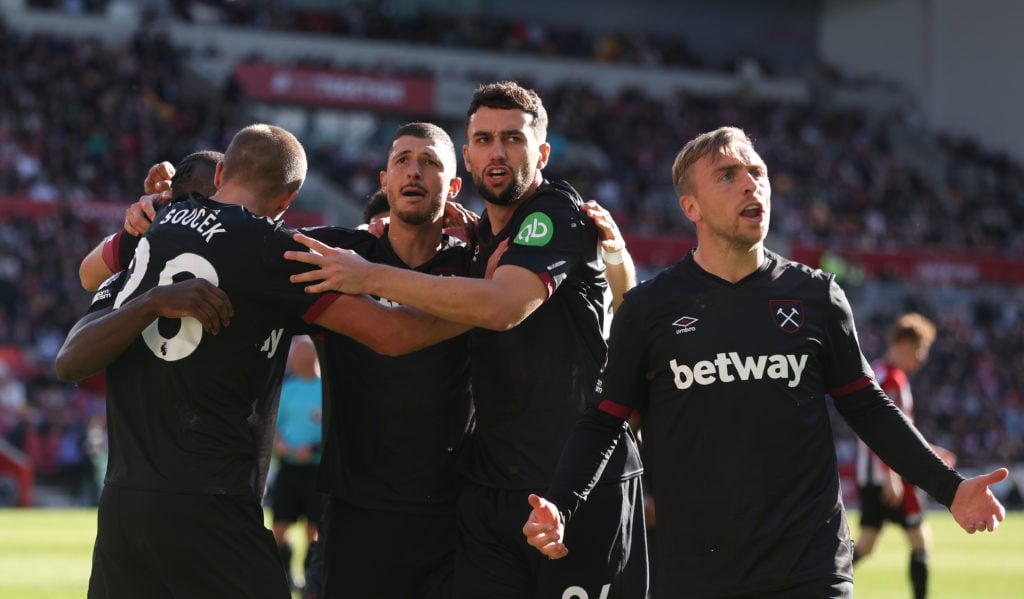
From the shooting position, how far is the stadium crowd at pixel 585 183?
25.8m

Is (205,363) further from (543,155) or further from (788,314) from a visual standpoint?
(788,314)

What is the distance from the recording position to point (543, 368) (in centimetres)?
567

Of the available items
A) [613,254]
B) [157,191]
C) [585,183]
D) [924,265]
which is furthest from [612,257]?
[924,265]

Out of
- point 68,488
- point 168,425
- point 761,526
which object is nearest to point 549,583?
point 761,526

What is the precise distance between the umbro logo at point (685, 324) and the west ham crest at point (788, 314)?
0.94 ft

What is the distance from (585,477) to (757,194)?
1.22 m

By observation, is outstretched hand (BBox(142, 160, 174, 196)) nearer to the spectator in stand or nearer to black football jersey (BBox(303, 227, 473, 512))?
the spectator in stand

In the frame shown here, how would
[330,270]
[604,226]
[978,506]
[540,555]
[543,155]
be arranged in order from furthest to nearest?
[543,155] → [604,226] → [540,555] → [330,270] → [978,506]

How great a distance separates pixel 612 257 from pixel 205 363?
6.23 feet

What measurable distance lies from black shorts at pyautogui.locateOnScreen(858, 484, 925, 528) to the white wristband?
7.08 metres

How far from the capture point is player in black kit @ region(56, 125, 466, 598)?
4.89 metres

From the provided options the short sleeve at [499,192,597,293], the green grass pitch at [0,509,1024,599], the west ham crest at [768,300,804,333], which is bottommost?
the green grass pitch at [0,509,1024,599]

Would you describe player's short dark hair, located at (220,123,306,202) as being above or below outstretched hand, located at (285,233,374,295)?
above

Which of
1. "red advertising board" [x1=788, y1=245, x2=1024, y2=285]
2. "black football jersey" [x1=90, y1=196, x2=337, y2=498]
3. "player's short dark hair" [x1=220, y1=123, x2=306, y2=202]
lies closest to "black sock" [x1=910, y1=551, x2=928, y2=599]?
"black football jersey" [x1=90, y1=196, x2=337, y2=498]
